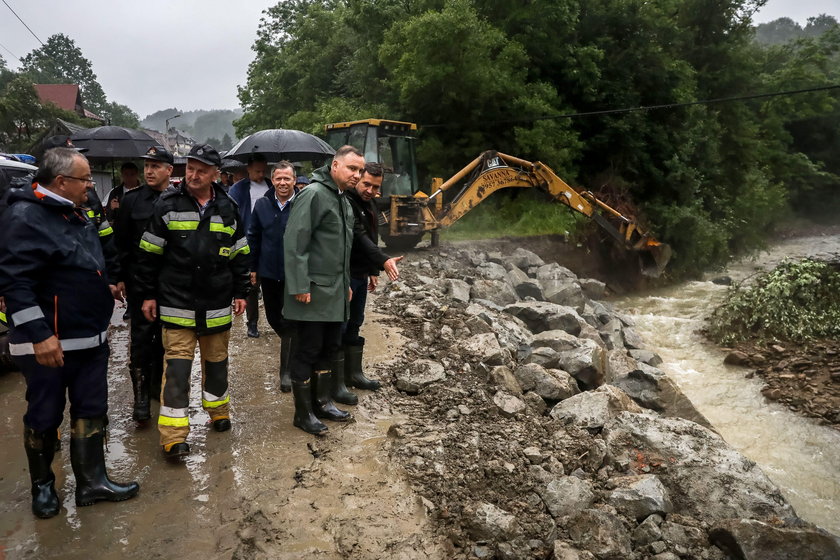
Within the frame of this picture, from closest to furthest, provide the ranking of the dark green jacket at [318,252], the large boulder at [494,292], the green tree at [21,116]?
the dark green jacket at [318,252] < the large boulder at [494,292] < the green tree at [21,116]

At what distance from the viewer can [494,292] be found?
927 centimetres

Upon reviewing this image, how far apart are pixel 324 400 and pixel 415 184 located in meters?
8.42

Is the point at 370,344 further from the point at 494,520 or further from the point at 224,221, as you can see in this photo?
the point at 494,520

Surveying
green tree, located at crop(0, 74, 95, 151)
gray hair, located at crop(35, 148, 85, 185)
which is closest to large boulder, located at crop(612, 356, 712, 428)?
gray hair, located at crop(35, 148, 85, 185)

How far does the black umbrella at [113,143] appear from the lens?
549cm

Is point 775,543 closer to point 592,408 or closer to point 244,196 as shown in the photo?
point 592,408

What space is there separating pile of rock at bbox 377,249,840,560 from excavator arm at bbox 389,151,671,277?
4635 millimetres

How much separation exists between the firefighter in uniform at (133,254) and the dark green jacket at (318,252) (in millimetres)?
1134

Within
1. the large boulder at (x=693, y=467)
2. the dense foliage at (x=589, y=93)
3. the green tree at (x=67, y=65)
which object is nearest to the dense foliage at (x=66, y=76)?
the green tree at (x=67, y=65)

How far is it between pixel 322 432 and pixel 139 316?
5.11ft

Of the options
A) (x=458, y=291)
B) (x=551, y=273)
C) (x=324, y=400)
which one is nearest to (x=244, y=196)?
(x=324, y=400)

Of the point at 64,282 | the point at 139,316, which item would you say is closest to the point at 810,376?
the point at 139,316

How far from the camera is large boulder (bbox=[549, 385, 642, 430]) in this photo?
14.8 feet

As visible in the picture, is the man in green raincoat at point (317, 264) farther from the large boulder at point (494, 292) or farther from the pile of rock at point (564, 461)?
the large boulder at point (494, 292)
